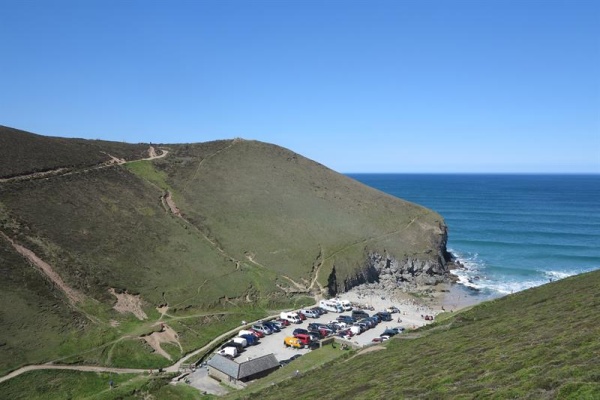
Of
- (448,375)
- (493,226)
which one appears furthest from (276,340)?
(493,226)

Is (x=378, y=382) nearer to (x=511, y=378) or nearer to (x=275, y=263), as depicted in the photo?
(x=511, y=378)

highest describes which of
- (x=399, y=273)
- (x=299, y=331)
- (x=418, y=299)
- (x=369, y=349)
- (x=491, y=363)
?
(x=491, y=363)

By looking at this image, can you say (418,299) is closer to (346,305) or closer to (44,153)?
(346,305)

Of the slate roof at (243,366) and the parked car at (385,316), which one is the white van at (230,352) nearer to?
the slate roof at (243,366)

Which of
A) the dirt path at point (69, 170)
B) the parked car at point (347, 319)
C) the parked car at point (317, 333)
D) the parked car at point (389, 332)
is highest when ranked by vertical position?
the dirt path at point (69, 170)

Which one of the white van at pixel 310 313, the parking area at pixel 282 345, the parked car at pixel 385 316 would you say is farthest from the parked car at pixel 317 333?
the parked car at pixel 385 316

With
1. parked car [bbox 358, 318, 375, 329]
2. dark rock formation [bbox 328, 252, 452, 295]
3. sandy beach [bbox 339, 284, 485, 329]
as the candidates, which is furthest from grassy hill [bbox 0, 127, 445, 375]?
parked car [bbox 358, 318, 375, 329]

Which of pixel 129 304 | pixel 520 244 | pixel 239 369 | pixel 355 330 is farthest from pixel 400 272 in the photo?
pixel 239 369
